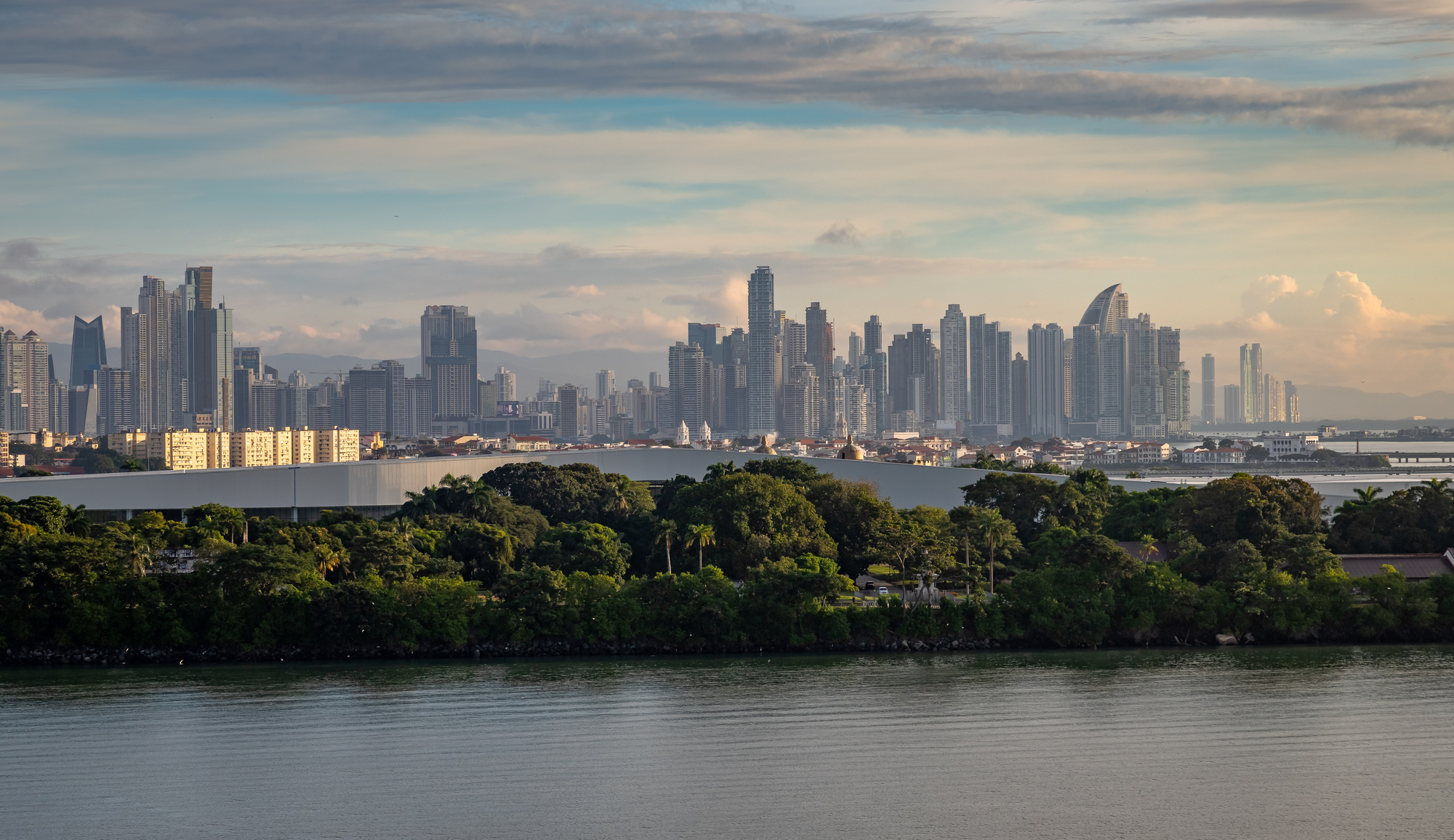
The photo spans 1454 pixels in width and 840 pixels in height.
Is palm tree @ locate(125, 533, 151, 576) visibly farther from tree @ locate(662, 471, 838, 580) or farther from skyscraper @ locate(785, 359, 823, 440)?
skyscraper @ locate(785, 359, 823, 440)

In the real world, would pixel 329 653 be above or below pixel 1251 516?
below

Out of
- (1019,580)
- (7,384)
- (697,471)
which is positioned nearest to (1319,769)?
(1019,580)

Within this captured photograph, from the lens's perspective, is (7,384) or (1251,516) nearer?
(1251,516)

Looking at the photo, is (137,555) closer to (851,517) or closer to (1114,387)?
(851,517)

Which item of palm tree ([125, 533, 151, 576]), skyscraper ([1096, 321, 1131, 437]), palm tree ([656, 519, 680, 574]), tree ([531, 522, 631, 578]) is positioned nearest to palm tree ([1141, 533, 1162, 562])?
palm tree ([656, 519, 680, 574])

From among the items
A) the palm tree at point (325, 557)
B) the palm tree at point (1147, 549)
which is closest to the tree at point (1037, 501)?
the palm tree at point (1147, 549)

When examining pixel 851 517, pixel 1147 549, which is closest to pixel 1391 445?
pixel 1147 549

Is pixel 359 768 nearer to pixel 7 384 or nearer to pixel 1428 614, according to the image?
pixel 1428 614
